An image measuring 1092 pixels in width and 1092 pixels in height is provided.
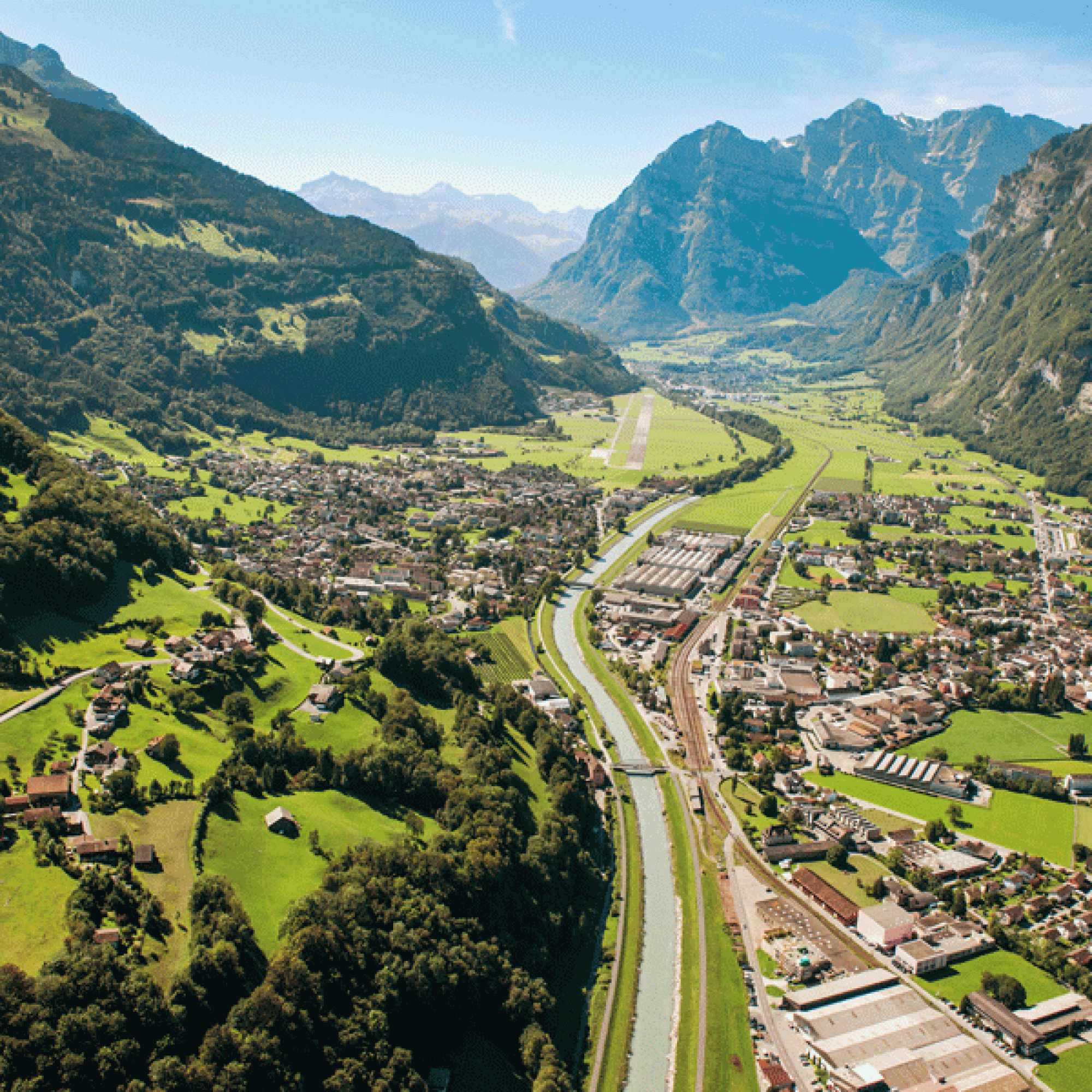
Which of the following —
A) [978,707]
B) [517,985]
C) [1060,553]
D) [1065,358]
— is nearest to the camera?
[517,985]

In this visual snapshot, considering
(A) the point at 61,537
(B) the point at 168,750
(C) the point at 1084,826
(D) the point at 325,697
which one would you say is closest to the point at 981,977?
(C) the point at 1084,826

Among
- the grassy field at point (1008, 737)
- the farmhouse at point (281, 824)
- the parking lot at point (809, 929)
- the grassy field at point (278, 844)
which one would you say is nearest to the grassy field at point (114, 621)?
the grassy field at point (278, 844)

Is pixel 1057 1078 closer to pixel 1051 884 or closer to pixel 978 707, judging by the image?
pixel 1051 884

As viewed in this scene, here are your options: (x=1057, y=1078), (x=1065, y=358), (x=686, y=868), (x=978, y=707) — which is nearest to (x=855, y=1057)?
(x=1057, y=1078)

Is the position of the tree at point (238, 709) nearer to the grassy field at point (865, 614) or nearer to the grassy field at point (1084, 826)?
the grassy field at point (1084, 826)

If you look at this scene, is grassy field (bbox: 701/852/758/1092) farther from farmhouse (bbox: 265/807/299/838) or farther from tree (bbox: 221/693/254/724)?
tree (bbox: 221/693/254/724)

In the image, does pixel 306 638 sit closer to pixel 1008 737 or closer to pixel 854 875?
pixel 854 875
